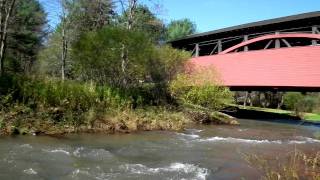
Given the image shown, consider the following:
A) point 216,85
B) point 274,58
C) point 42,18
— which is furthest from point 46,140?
point 42,18

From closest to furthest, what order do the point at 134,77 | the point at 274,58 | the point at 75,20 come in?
the point at 134,77 → the point at 274,58 → the point at 75,20

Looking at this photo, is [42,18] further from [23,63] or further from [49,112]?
[49,112]

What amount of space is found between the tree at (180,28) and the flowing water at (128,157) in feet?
191

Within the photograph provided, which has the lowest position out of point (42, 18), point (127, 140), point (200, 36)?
point (127, 140)

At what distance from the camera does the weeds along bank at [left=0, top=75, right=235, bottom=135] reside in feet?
50.9

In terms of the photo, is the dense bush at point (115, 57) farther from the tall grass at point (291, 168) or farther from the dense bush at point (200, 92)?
the tall grass at point (291, 168)

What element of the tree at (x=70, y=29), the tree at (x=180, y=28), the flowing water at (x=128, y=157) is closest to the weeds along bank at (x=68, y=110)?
the flowing water at (x=128, y=157)

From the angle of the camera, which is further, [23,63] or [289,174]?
[23,63]

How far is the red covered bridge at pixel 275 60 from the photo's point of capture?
78.8ft

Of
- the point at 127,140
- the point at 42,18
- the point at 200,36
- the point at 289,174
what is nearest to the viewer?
the point at 289,174

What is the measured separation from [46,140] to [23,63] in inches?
1286

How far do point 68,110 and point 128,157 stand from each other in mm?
5653

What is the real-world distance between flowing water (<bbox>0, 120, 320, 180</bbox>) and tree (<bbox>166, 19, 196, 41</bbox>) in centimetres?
5810

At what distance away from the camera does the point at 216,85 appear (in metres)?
25.0
